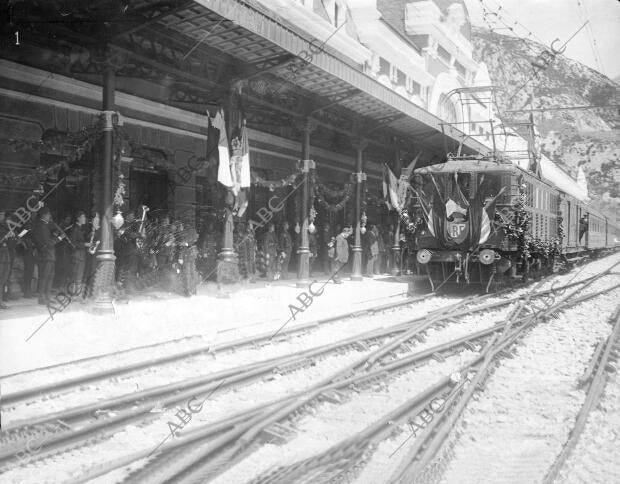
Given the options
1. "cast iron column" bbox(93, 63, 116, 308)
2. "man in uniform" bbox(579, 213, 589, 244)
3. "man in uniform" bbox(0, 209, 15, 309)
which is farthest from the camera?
"man in uniform" bbox(579, 213, 589, 244)

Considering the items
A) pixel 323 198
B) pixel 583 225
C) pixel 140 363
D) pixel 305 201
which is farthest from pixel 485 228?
pixel 583 225

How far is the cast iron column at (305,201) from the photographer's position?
46.8 feet

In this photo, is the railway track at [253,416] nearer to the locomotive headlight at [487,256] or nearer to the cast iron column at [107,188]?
the cast iron column at [107,188]

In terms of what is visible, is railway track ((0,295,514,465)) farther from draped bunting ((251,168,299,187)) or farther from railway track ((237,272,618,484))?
draped bunting ((251,168,299,187))

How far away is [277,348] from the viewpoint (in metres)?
8.07

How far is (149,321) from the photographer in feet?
28.5

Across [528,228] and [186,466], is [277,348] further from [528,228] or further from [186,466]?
[528,228]

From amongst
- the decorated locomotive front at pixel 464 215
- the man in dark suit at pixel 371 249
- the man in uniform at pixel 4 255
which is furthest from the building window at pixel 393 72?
the man in uniform at pixel 4 255

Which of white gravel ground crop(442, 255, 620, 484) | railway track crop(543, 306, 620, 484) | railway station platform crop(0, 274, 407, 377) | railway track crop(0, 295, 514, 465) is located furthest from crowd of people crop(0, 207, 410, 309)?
railway track crop(543, 306, 620, 484)

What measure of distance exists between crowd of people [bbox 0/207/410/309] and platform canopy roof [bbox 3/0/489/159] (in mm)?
2637

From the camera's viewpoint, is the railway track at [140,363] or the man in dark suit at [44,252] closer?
the railway track at [140,363]

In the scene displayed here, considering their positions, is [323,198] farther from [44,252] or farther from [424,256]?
[44,252]

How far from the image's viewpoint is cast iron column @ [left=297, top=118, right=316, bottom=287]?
46.8ft

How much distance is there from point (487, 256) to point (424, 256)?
1456 millimetres
